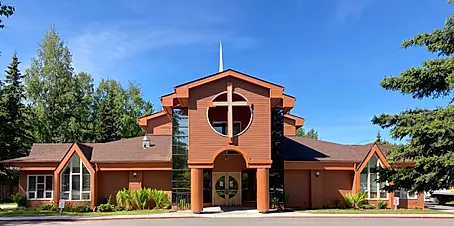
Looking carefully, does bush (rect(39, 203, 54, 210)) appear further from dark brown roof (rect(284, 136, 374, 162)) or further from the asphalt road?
dark brown roof (rect(284, 136, 374, 162))

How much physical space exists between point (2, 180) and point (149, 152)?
515 inches

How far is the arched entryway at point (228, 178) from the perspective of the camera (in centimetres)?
2780

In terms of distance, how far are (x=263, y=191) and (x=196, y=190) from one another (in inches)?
142

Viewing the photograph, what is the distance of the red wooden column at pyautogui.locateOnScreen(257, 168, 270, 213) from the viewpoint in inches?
948

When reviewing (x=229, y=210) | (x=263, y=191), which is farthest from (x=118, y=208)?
(x=263, y=191)

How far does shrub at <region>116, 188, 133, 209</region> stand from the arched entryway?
16.7ft

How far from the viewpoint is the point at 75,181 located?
88.2 ft

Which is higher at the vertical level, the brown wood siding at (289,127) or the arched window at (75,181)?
the brown wood siding at (289,127)

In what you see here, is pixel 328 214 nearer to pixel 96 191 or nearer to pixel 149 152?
pixel 149 152

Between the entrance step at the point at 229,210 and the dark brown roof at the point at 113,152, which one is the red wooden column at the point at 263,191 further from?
the dark brown roof at the point at 113,152

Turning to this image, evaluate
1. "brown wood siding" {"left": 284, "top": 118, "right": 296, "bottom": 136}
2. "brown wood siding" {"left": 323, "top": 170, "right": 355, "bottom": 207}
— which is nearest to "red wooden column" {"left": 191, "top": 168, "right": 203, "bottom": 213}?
"brown wood siding" {"left": 323, "top": 170, "right": 355, "bottom": 207}

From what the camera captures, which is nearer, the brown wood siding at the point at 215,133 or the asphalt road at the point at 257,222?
the asphalt road at the point at 257,222

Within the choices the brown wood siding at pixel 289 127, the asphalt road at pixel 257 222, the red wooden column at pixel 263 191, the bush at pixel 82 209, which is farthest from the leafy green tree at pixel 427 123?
the brown wood siding at pixel 289 127

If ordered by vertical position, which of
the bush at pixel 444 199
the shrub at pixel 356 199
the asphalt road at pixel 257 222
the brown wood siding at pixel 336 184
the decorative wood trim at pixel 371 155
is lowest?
the bush at pixel 444 199
